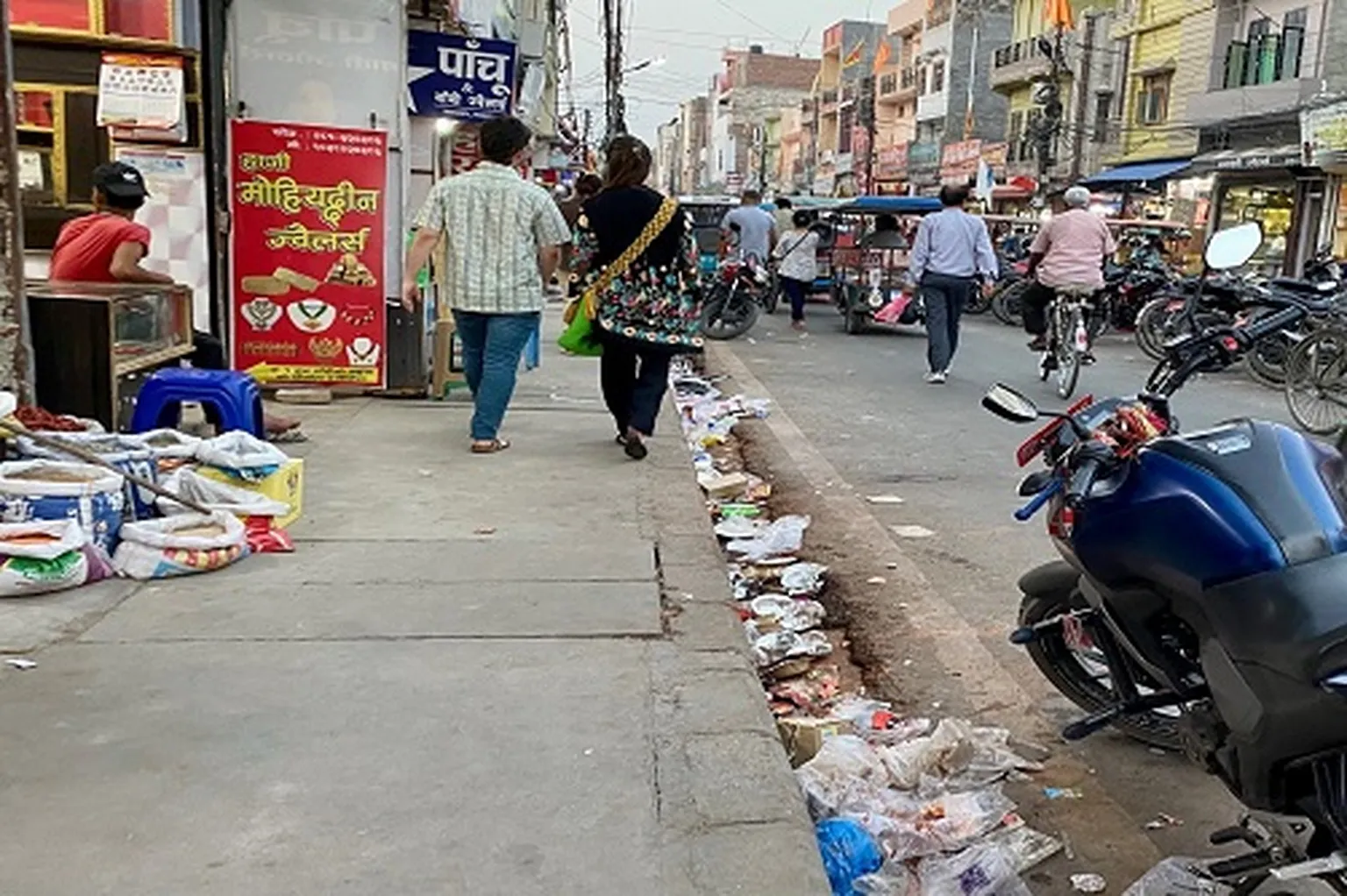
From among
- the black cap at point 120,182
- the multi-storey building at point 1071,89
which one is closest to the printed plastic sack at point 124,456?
the black cap at point 120,182

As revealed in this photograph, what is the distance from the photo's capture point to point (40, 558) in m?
3.69

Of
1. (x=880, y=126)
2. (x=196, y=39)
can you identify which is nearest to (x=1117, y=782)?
(x=196, y=39)

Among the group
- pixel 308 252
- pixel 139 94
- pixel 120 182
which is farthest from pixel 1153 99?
pixel 120 182

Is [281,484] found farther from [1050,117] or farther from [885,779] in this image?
[1050,117]

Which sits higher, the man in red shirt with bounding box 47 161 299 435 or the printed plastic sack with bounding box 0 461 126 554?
the man in red shirt with bounding box 47 161 299 435

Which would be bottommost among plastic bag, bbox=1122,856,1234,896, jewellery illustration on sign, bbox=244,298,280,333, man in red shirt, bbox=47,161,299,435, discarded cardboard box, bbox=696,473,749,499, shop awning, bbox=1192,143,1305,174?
plastic bag, bbox=1122,856,1234,896

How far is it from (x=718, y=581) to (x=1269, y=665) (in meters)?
2.20

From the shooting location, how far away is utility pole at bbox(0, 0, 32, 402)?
418cm

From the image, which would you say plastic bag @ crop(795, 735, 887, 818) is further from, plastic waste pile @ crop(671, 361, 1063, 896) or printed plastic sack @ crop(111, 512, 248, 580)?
printed plastic sack @ crop(111, 512, 248, 580)

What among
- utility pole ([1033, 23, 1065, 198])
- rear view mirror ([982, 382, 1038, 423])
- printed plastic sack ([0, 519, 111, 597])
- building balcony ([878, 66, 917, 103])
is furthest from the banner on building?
building balcony ([878, 66, 917, 103])

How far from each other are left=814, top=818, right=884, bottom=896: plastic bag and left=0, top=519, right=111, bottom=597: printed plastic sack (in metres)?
2.50

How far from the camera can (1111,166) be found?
3250cm

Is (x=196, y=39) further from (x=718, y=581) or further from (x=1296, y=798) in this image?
(x=1296, y=798)

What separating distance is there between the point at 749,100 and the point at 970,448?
96057mm
